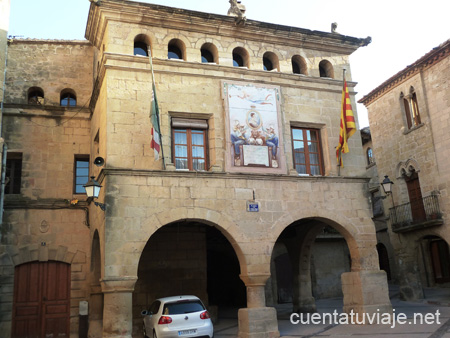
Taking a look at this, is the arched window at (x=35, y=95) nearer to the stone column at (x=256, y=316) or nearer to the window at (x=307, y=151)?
the window at (x=307, y=151)

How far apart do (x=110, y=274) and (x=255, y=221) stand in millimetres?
3761

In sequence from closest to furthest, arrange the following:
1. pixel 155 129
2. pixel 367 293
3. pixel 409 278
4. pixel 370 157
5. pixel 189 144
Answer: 1. pixel 155 129
2. pixel 189 144
3. pixel 367 293
4. pixel 409 278
5. pixel 370 157

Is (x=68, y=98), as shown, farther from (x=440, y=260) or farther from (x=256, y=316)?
(x=440, y=260)

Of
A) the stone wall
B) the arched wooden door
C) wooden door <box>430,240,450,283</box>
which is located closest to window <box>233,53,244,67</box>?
the stone wall

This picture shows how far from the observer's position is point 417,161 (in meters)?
18.3

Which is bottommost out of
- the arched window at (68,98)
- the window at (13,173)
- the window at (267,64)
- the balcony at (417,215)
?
the balcony at (417,215)

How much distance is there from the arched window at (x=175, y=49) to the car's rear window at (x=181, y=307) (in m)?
6.45

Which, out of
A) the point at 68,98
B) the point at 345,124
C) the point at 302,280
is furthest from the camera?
the point at 302,280

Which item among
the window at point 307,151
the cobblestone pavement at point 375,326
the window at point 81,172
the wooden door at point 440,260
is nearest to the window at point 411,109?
the wooden door at point 440,260

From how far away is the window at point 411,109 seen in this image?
18641 mm

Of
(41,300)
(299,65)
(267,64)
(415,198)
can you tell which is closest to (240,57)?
(267,64)

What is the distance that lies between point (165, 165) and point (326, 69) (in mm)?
6156

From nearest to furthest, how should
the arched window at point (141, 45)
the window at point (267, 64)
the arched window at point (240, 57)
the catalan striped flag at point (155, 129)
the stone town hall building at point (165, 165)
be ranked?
1. the catalan striped flag at point (155, 129)
2. the stone town hall building at point (165, 165)
3. the arched window at point (141, 45)
4. the arched window at point (240, 57)
5. the window at point (267, 64)

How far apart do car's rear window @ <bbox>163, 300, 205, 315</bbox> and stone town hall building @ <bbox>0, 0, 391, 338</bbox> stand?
2.88 ft
